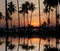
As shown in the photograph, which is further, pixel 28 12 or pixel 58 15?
pixel 28 12

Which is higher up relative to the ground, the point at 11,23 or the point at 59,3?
the point at 59,3

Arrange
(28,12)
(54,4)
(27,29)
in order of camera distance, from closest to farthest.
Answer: (54,4) → (27,29) → (28,12)

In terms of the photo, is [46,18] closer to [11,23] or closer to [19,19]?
[19,19]

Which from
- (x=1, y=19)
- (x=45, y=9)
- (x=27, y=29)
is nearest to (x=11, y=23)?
(x=1, y=19)

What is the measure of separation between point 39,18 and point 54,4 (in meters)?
6.12

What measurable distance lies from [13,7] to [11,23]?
478cm

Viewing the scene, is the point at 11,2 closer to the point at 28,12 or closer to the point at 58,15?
the point at 28,12

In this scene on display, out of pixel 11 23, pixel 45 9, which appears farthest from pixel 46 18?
pixel 11 23

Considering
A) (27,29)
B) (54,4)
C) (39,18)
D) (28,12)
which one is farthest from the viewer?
(28,12)

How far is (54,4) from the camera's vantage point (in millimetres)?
63812

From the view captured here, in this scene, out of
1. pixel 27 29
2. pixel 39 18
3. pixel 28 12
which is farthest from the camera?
pixel 28 12

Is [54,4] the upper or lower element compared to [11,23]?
upper

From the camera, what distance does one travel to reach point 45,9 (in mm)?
70250

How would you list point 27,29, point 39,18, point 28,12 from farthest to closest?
1. point 28,12
2. point 27,29
3. point 39,18
